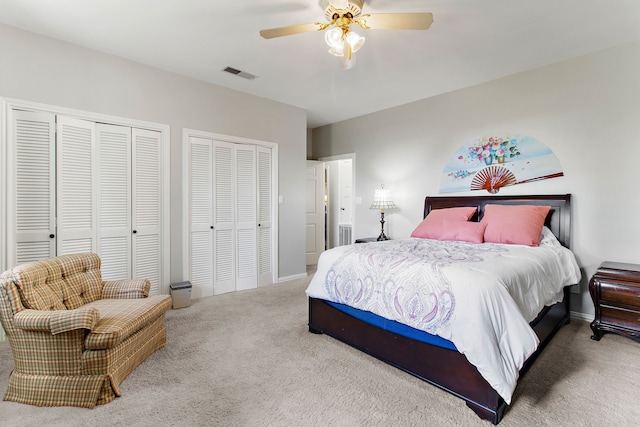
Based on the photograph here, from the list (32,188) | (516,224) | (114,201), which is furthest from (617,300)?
(32,188)

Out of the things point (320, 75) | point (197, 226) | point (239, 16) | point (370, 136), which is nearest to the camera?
point (239, 16)

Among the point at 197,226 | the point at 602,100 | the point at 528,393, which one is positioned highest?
the point at 602,100

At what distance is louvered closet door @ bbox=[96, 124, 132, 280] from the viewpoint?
3100 millimetres

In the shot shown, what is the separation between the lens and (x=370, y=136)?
4988 mm

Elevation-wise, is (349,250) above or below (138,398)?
above

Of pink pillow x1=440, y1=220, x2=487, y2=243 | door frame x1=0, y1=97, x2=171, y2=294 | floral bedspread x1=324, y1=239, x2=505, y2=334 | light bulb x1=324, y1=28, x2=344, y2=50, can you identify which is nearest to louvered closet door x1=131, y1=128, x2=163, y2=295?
door frame x1=0, y1=97, x2=171, y2=294

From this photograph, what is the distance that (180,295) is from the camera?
3.40m

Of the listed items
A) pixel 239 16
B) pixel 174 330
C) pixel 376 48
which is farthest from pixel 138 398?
pixel 376 48

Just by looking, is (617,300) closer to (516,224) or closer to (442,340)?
(516,224)

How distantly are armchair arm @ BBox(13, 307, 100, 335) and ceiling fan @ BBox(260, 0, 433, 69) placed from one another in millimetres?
2120

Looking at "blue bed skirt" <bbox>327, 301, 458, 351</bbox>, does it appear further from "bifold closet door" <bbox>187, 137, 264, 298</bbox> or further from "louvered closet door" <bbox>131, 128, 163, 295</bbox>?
"louvered closet door" <bbox>131, 128, 163, 295</bbox>

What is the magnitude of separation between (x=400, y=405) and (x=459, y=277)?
81 centimetres

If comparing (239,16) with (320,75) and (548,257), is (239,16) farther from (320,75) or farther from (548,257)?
(548,257)

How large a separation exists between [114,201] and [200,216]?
0.91 meters
